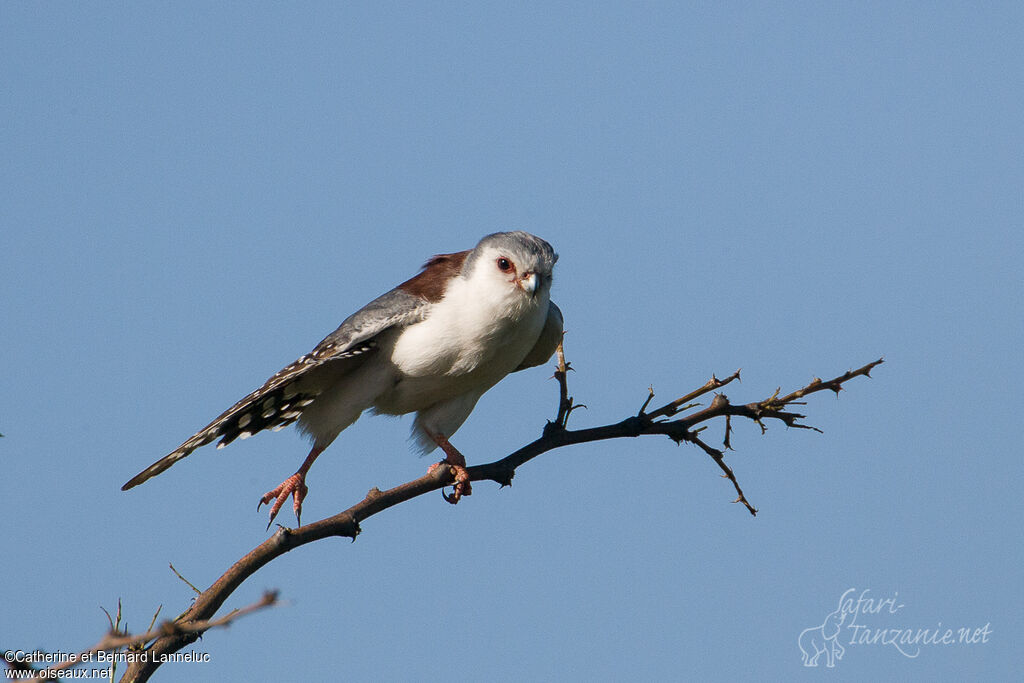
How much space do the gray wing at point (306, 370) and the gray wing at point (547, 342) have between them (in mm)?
843

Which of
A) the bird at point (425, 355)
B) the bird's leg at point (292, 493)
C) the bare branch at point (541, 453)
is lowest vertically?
the bare branch at point (541, 453)

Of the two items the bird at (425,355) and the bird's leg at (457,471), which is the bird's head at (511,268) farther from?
the bird's leg at (457,471)

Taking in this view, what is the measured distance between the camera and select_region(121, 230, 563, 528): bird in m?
6.24

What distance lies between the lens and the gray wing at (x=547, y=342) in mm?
6805

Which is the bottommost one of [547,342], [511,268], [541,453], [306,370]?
[541,453]

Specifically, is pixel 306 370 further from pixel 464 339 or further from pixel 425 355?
pixel 464 339

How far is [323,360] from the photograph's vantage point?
19.8ft

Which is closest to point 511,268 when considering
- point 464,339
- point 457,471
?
point 464,339

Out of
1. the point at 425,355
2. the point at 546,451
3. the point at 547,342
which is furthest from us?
the point at 547,342

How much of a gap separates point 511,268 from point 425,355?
2.44 feet

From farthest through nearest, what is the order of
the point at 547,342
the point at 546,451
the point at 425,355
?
the point at 547,342 → the point at 425,355 → the point at 546,451

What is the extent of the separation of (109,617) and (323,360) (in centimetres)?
263

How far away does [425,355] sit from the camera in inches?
247

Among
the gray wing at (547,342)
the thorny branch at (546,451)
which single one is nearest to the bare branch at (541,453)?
the thorny branch at (546,451)
